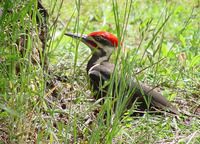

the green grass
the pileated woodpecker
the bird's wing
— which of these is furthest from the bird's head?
the green grass

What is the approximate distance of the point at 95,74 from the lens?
3.61 meters

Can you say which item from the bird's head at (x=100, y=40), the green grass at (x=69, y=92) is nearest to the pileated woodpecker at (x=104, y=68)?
the bird's head at (x=100, y=40)

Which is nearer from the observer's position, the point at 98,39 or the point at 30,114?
the point at 30,114

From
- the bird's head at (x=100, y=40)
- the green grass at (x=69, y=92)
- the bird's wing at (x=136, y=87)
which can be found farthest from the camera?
the bird's head at (x=100, y=40)

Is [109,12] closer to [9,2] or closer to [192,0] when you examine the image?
[192,0]

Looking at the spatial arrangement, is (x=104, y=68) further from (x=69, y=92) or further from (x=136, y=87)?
(x=69, y=92)

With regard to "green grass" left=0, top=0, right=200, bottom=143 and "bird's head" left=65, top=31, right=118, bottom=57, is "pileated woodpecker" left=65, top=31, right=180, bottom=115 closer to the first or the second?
"bird's head" left=65, top=31, right=118, bottom=57

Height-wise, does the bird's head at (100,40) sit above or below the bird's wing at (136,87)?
above

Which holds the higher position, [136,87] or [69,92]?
[69,92]

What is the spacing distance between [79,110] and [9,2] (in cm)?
108

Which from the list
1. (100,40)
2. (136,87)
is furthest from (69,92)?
(100,40)

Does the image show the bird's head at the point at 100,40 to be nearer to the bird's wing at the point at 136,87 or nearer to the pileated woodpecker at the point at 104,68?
the pileated woodpecker at the point at 104,68

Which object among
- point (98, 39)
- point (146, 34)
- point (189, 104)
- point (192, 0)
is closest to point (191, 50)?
point (189, 104)

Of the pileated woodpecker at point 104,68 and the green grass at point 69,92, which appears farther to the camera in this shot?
the pileated woodpecker at point 104,68
